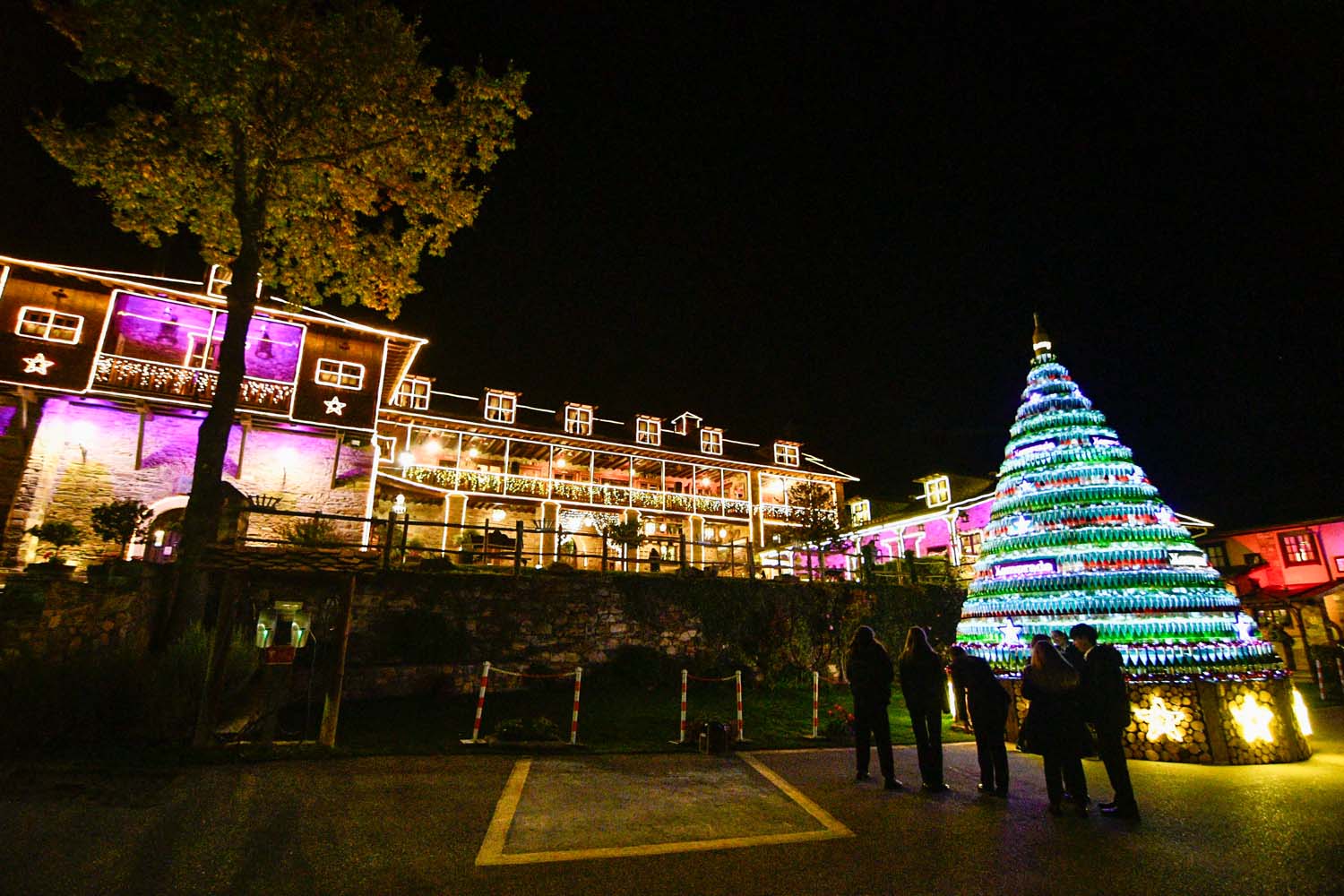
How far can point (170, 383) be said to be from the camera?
16.3 meters

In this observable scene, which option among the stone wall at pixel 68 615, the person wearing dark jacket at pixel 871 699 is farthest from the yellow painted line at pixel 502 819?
the stone wall at pixel 68 615

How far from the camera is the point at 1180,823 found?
5293 millimetres

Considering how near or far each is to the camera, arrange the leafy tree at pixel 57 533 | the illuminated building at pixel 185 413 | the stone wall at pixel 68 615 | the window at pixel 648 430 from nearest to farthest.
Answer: the stone wall at pixel 68 615, the leafy tree at pixel 57 533, the illuminated building at pixel 185 413, the window at pixel 648 430

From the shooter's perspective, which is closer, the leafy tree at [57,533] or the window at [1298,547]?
the leafy tree at [57,533]

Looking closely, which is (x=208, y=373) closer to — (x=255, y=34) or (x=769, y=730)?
(x=255, y=34)

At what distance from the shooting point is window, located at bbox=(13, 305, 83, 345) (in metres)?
15.6

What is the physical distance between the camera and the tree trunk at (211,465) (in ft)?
30.1

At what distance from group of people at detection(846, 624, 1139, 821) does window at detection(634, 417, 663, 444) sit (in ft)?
73.7

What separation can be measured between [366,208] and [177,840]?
429 inches

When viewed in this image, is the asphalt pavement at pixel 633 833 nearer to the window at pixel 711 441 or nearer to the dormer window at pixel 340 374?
the dormer window at pixel 340 374

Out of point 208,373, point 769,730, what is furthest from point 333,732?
point 208,373

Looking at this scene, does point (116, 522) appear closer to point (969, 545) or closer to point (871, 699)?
point (871, 699)

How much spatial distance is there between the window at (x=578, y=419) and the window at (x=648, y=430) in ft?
8.09

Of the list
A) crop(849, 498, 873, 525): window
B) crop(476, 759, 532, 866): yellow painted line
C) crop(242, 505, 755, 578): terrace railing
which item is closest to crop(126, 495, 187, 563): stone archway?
crop(242, 505, 755, 578): terrace railing
